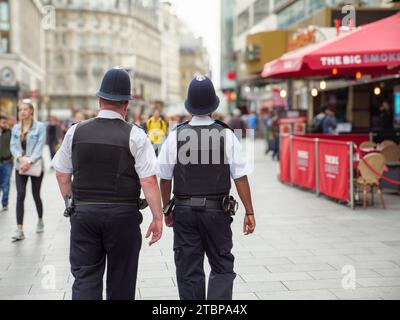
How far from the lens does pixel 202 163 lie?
463 cm

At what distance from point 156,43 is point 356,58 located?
408 ft

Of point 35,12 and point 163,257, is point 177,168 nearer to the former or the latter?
point 163,257

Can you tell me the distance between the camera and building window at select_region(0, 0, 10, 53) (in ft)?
181

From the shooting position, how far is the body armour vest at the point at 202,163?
462 centimetres

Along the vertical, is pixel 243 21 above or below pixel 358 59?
above

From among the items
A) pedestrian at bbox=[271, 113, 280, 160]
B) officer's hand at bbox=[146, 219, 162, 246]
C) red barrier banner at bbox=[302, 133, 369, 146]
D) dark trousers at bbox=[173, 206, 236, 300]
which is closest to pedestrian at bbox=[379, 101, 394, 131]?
pedestrian at bbox=[271, 113, 280, 160]

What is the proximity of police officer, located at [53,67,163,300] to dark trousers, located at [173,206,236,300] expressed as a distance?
28cm

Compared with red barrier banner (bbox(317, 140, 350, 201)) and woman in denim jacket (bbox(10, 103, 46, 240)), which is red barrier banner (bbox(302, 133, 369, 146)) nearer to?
red barrier banner (bbox(317, 140, 350, 201))

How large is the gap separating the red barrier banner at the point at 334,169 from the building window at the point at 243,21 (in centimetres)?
4490

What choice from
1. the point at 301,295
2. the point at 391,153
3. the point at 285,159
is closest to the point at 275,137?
the point at 285,159

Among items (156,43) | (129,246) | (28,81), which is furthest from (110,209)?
(156,43)

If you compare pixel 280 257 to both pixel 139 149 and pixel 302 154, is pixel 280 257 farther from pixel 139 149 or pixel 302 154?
pixel 302 154

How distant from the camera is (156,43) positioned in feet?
438

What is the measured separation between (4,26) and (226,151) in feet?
179
